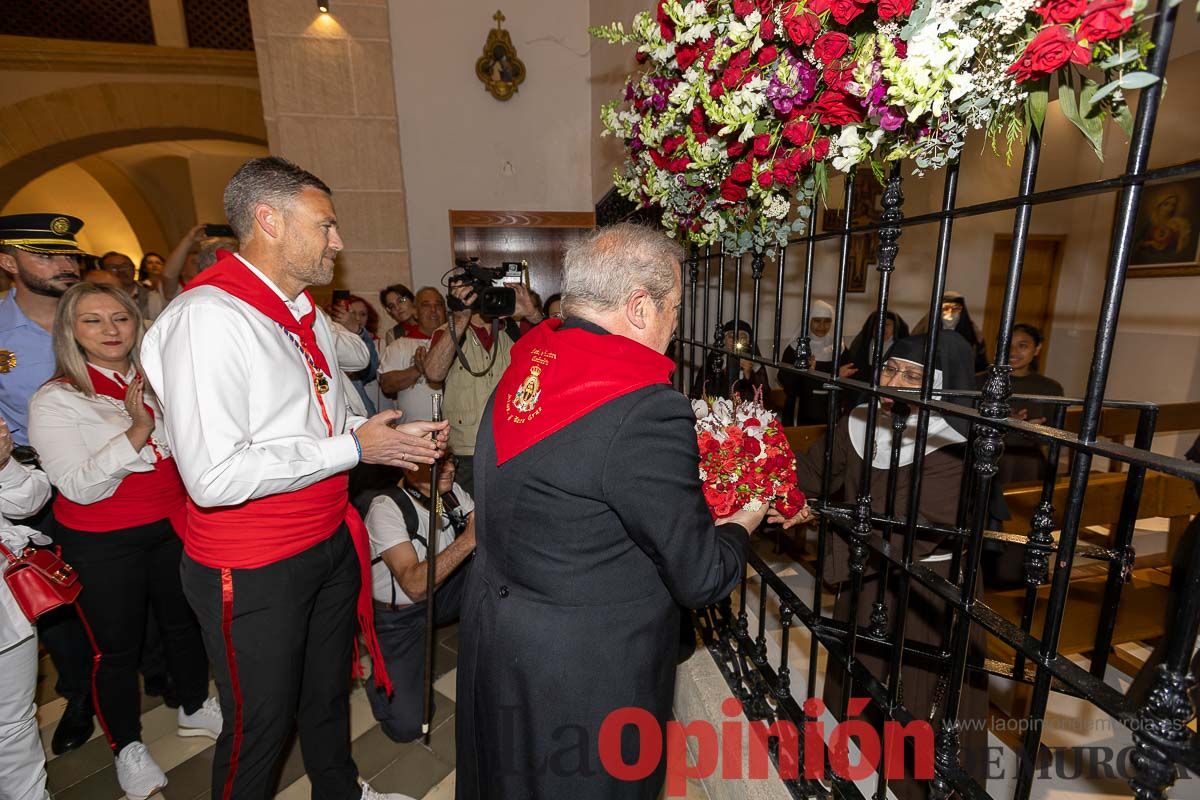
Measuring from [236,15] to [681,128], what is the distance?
30.6 feet

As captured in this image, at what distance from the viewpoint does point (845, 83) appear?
1039 millimetres

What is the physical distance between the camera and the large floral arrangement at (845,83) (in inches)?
30.6

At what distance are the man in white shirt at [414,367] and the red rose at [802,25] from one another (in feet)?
9.46

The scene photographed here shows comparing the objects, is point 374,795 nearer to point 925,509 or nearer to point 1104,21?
point 925,509

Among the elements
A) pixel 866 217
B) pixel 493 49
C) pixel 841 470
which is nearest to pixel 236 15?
pixel 493 49

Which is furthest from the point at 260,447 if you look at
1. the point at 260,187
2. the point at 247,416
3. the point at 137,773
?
the point at 137,773

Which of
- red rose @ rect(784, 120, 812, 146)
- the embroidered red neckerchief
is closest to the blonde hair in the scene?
the embroidered red neckerchief

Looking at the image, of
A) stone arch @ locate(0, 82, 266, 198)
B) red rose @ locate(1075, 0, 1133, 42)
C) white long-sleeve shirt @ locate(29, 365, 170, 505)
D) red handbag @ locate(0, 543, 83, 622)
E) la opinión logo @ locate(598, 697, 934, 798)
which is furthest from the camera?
stone arch @ locate(0, 82, 266, 198)

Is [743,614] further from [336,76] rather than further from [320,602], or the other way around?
[336,76]

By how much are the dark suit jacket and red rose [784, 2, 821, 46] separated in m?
0.71

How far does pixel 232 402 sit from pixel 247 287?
1.07ft

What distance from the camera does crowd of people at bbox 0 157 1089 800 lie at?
4.07ft

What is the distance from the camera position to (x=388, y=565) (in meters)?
2.28

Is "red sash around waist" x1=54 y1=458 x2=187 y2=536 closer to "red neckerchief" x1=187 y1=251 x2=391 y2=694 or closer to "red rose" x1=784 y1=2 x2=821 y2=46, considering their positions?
"red neckerchief" x1=187 y1=251 x2=391 y2=694
